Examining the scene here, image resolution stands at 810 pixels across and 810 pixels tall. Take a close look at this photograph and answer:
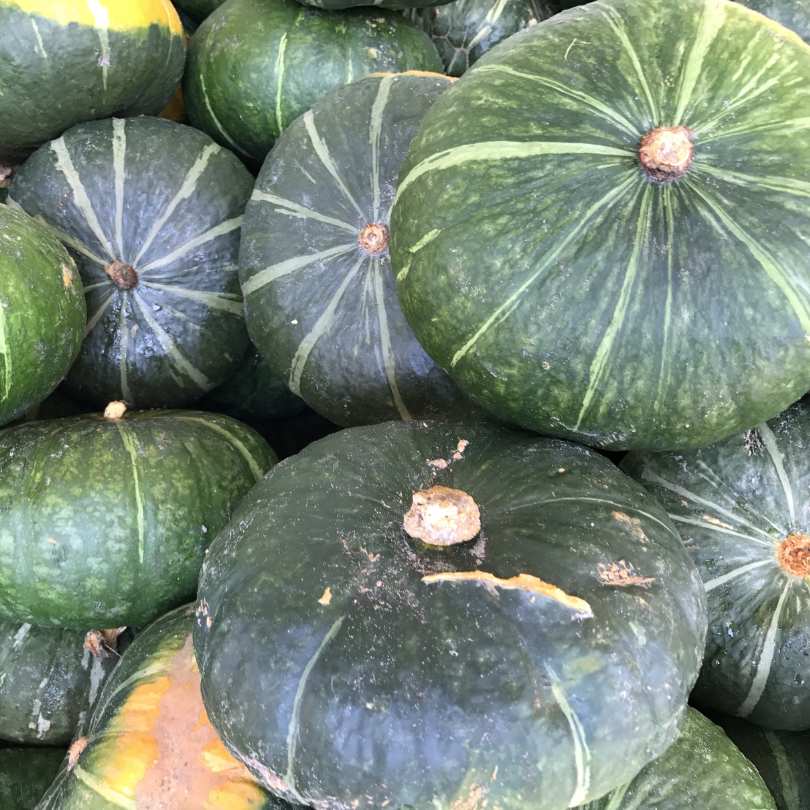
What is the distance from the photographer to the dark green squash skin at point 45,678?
174 centimetres

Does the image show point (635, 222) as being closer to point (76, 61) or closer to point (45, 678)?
point (76, 61)

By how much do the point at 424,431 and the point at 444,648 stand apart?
1.45ft

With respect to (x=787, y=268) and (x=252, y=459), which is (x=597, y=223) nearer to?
(x=787, y=268)

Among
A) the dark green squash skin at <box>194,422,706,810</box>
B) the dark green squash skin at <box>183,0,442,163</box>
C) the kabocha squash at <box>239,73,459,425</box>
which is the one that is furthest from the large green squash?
the dark green squash skin at <box>183,0,442,163</box>

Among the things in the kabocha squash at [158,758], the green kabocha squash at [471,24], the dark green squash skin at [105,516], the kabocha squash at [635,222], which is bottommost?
the kabocha squash at [158,758]

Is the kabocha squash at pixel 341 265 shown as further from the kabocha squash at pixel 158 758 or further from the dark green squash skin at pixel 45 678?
the dark green squash skin at pixel 45 678

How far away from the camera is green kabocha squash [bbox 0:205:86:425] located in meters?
1.45

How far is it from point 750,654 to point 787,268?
76cm

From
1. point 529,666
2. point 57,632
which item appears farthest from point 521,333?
point 57,632

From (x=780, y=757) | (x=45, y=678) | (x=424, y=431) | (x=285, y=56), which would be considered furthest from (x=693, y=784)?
(x=285, y=56)

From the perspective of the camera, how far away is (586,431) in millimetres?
1273

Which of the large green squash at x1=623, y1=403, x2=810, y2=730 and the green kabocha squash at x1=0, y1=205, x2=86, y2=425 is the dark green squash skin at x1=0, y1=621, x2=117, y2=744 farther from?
the large green squash at x1=623, y1=403, x2=810, y2=730

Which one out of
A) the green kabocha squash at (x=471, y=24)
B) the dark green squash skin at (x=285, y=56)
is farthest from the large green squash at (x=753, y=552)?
the green kabocha squash at (x=471, y=24)

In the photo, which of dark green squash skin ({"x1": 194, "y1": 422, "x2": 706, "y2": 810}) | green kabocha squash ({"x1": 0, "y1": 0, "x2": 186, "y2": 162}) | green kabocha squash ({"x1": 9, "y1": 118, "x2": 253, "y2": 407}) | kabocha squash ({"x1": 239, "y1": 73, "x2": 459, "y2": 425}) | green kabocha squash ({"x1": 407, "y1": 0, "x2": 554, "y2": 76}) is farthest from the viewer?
green kabocha squash ({"x1": 407, "y1": 0, "x2": 554, "y2": 76})
